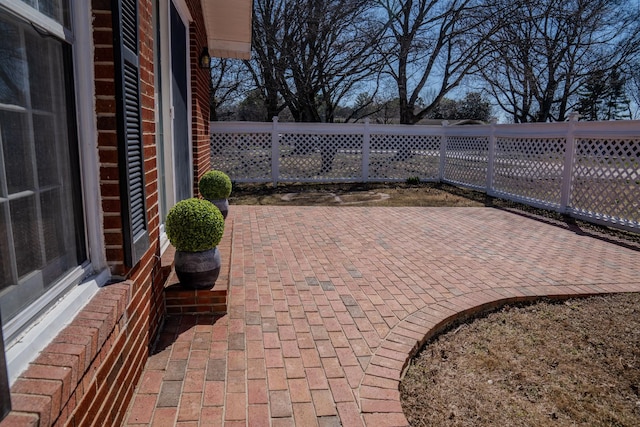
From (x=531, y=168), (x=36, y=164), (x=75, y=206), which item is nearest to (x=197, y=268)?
(x=75, y=206)

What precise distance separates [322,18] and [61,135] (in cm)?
1369

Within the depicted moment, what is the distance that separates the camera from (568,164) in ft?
25.7

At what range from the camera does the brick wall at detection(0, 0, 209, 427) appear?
1.33 m

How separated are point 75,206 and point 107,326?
56 centimetres

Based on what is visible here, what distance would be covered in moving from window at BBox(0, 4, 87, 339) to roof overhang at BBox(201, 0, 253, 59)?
4174mm

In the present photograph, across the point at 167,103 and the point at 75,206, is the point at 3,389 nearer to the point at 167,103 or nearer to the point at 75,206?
the point at 75,206

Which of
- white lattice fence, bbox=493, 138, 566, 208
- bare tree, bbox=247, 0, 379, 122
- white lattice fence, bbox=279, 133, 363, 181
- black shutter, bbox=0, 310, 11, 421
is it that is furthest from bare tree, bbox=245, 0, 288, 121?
black shutter, bbox=0, 310, 11, 421

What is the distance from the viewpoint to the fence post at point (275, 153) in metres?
11.7

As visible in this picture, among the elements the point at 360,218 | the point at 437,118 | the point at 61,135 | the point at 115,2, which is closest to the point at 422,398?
the point at 61,135

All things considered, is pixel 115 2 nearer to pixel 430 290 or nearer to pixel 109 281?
pixel 109 281

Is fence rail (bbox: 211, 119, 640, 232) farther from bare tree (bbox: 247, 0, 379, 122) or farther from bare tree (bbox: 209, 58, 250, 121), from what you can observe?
bare tree (bbox: 209, 58, 250, 121)

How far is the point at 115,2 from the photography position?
6.35 feet

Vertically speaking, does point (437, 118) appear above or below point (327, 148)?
above

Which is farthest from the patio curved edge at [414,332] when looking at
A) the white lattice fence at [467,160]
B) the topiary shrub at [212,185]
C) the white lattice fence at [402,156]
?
the white lattice fence at [402,156]
